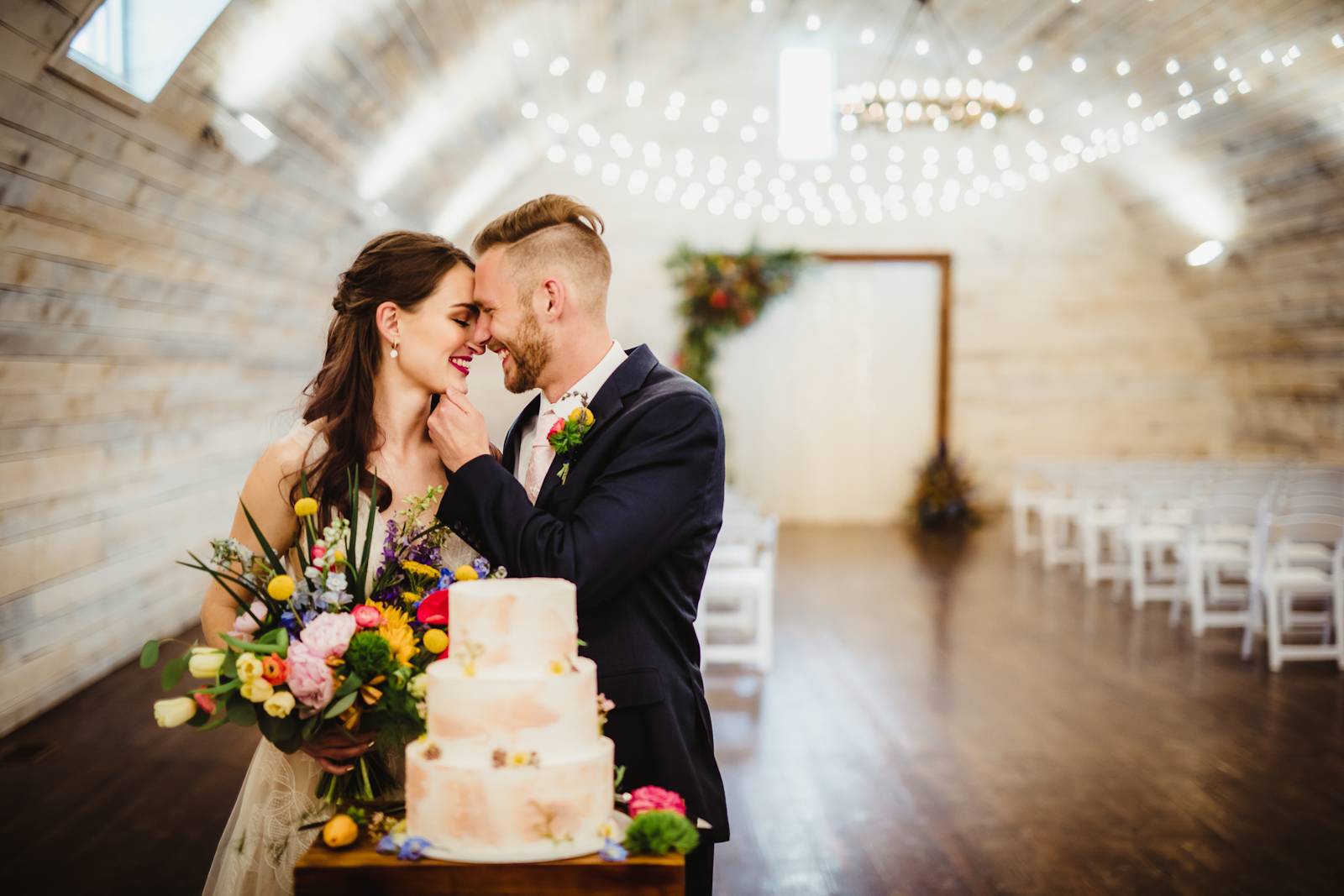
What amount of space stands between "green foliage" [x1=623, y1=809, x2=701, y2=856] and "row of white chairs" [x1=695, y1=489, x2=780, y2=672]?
453 cm

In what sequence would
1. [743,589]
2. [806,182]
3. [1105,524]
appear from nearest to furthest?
1. [743,589]
2. [1105,524]
3. [806,182]

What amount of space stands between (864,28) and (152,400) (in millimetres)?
8335

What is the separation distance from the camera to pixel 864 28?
11.6 metres

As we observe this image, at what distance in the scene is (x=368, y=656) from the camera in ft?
5.21

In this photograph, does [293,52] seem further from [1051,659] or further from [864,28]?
Result: [864,28]

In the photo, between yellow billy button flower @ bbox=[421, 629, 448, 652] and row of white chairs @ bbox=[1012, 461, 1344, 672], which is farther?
row of white chairs @ bbox=[1012, 461, 1344, 672]

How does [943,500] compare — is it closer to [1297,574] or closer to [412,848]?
[1297,574]

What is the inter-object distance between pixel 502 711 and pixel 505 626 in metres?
0.11

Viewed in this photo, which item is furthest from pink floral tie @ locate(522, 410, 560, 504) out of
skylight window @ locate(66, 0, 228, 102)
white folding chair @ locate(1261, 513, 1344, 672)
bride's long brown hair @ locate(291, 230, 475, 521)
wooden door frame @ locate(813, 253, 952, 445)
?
wooden door frame @ locate(813, 253, 952, 445)

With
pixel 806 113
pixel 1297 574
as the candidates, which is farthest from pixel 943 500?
pixel 1297 574

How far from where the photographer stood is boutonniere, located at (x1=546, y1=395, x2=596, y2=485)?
1.98m

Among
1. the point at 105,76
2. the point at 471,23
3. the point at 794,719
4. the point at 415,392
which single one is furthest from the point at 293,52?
the point at 794,719

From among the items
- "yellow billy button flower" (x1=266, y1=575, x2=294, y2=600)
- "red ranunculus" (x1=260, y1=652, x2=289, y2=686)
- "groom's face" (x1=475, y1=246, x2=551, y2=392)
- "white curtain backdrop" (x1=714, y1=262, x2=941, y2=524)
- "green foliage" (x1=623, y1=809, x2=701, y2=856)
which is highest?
"white curtain backdrop" (x1=714, y1=262, x2=941, y2=524)

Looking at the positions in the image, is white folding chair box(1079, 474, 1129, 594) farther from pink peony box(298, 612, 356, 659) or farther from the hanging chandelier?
pink peony box(298, 612, 356, 659)
